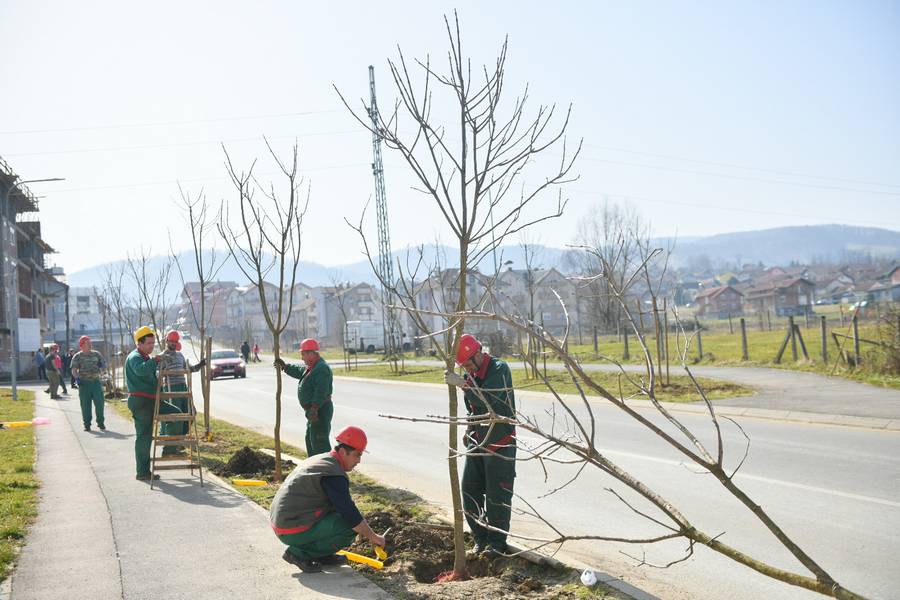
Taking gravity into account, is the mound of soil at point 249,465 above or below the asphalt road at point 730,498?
above

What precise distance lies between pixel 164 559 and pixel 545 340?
15.7ft

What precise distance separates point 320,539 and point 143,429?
537 centimetres

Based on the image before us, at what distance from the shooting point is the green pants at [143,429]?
34.3 feet

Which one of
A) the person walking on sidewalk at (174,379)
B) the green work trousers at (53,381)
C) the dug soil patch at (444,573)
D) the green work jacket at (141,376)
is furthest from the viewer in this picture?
the green work trousers at (53,381)

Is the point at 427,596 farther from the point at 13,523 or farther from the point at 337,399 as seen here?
the point at 337,399

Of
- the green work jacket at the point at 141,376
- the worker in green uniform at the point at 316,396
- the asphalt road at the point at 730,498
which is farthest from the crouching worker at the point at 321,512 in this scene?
the green work jacket at the point at 141,376

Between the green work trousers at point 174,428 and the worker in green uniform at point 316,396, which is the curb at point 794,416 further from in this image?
the green work trousers at point 174,428

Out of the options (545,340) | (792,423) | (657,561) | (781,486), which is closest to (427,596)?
(657,561)

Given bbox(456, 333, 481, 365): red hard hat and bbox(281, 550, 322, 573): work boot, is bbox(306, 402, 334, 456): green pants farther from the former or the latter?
bbox(456, 333, 481, 365): red hard hat

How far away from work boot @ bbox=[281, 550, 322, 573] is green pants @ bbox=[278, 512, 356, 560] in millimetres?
22

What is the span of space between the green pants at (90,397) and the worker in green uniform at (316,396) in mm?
8499

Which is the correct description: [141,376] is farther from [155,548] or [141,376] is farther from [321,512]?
[321,512]

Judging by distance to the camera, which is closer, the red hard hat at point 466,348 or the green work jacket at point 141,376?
the red hard hat at point 466,348

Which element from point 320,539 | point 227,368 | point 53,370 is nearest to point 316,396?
point 320,539
